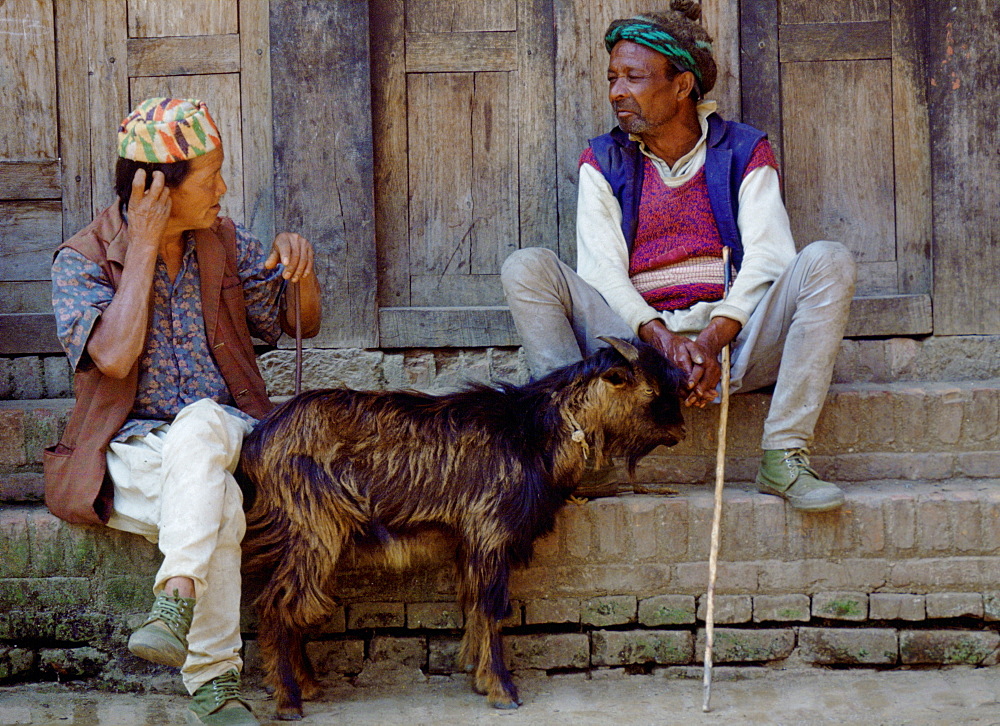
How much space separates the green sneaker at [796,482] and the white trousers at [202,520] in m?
1.90

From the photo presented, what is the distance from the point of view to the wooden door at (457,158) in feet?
15.9

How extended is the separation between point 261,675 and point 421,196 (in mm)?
2196

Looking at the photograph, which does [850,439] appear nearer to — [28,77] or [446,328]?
[446,328]

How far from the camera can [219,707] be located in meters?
3.24

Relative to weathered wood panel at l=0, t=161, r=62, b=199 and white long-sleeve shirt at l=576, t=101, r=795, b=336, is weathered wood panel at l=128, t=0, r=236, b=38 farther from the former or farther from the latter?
white long-sleeve shirt at l=576, t=101, r=795, b=336

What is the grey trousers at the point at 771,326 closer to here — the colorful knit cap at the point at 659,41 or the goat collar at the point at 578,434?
the goat collar at the point at 578,434

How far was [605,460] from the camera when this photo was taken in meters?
3.79

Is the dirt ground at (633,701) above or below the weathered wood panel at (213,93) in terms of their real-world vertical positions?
below

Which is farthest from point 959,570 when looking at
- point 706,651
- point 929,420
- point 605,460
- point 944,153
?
point 944,153

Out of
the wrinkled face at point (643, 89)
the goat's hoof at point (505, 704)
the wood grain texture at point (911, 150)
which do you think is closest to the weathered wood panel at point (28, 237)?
the wrinkled face at point (643, 89)

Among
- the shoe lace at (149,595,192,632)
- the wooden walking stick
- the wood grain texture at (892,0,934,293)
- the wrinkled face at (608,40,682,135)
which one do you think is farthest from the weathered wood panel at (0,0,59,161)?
the wood grain texture at (892,0,934,293)

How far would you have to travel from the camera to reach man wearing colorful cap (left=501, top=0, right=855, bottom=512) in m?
3.94

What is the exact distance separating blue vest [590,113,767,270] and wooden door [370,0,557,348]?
502 mm

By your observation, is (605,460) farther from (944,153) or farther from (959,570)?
(944,153)
